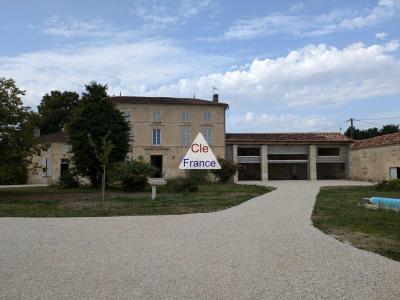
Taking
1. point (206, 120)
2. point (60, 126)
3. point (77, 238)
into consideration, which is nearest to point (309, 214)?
point (77, 238)

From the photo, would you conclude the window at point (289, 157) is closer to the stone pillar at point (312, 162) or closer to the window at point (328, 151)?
the stone pillar at point (312, 162)

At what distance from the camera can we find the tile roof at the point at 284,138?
1712 inches

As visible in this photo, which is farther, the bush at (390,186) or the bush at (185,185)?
the bush at (390,186)

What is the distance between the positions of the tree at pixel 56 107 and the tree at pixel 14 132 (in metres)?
32.9

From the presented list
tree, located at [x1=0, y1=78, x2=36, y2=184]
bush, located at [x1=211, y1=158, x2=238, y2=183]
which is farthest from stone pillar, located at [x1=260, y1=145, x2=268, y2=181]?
tree, located at [x1=0, y1=78, x2=36, y2=184]

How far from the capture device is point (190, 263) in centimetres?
617

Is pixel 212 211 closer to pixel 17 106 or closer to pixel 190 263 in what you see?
pixel 190 263

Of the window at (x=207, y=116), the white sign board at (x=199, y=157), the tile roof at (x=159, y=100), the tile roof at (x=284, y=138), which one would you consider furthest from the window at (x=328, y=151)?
the white sign board at (x=199, y=157)

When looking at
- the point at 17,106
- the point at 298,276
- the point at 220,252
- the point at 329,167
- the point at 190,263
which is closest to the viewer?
the point at 298,276

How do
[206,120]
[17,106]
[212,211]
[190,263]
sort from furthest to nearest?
1. [206,120]
2. [17,106]
3. [212,211]
4. [190,263]

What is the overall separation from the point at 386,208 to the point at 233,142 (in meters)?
29.7

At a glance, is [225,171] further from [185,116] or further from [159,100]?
[159,100]

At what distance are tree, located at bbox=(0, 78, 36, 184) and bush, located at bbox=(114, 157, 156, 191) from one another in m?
4.42

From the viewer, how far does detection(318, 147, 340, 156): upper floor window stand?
45453mm
